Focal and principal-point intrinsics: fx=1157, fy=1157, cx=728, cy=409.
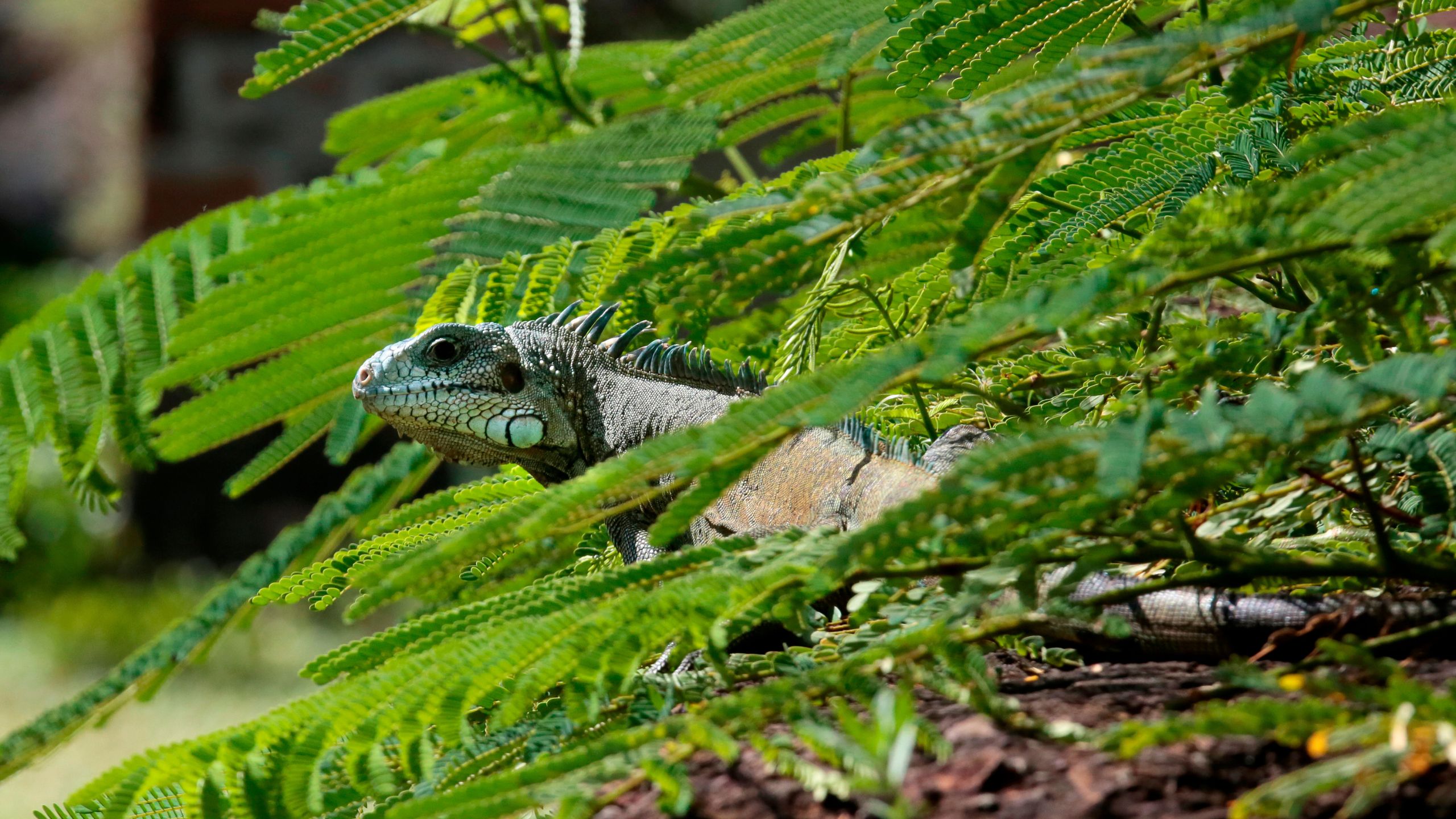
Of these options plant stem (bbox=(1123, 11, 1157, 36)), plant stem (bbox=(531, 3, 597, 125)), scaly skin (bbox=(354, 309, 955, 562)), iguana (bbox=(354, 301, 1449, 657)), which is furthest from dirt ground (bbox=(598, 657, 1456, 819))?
plant stem (bbox=(531, 3, 597, 125))

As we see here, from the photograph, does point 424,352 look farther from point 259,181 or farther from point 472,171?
point 259,181

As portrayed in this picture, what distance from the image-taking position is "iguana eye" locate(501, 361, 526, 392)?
9.82 ft

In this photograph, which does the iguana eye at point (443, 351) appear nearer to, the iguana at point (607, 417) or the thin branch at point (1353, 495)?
the iguana at point (607, 417)

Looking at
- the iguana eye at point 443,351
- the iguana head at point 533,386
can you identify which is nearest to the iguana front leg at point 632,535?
the iguana head at point 533,386

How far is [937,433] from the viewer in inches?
91.5

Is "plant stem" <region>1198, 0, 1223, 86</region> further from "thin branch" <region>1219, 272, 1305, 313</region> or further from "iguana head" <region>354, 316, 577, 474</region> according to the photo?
"iguana head" <region>354, 316, 577, 474</region>

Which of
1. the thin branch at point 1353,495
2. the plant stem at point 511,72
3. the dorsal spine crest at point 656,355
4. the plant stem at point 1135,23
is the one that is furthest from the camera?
the plant stem at point 511,72

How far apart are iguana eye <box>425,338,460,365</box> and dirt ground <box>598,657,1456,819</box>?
1608 mm

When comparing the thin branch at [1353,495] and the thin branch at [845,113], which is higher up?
the thin branch at [845,113]

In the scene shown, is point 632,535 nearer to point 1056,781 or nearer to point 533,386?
point 533,386

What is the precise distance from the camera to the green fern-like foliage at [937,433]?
1.19 m

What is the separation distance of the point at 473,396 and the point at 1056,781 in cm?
199

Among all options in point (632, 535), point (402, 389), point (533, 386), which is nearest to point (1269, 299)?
point (632, 535)

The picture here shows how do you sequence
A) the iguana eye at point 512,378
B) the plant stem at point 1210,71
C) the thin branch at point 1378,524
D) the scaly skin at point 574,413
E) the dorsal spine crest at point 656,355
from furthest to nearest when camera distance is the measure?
the iguana eye at point 512,378
the dorsal spine crest at point 656,355
the scaly skin at point 574,413
the plant stem at point 1210,71
the thin branch at point 1378,524
